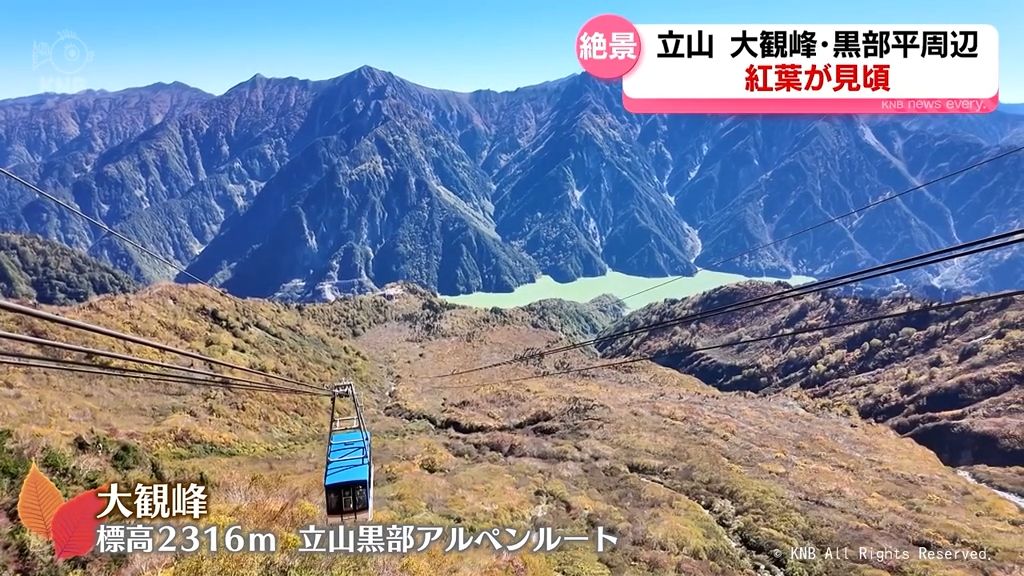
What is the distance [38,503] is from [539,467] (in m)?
27.6

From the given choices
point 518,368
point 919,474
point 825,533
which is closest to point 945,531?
point 825,533

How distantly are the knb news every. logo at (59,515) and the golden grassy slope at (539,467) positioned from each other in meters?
0.53

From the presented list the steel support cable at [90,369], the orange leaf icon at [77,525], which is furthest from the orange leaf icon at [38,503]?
the steel support cable at [90,369]

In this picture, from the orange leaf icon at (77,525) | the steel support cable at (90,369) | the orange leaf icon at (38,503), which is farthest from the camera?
the orange leaf icon at (38,503)

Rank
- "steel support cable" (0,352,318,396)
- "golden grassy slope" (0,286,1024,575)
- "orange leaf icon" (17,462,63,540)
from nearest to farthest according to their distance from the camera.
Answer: "steel support cable" (0,352,318,396), "orange leaf icon" (17,462,63,540), "golden grassy slope" (0,286,1024,575)

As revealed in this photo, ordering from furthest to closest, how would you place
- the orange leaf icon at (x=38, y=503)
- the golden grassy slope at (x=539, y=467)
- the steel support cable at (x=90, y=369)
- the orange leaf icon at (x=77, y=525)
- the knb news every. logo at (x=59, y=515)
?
1. the golden grassy slope at (x=539, y=467)
2. the orange leaf icon at (x=38, y=503)
3. the knb news every. logo at (x=59, y=515)
4. the orange leaf icon at (x=77, y=525)
5. the steel support cable at (x=90, y=369)

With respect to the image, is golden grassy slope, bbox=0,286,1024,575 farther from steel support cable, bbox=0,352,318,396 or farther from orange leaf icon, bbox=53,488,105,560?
steel support cable, bbox=0,352,318,396

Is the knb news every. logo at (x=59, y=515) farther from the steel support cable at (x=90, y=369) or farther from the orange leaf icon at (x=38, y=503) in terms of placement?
the steel support cable at (x=90, y=369)

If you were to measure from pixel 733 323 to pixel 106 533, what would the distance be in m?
191

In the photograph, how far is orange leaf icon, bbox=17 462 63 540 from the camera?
13.0 metres

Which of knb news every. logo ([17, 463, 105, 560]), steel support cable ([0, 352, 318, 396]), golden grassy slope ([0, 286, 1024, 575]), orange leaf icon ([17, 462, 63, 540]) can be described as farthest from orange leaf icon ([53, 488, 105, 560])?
steel support cable ([0, 352, 318, 396])

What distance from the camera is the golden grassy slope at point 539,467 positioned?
21.9 metres

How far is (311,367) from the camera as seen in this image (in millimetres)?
80375

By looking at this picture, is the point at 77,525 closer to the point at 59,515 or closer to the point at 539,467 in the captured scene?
the point at 59,515
